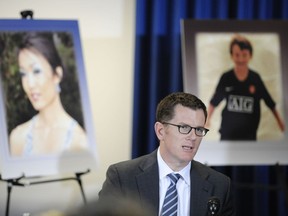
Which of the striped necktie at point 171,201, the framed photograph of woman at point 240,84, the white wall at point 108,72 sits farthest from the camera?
the white wall at point 108,72

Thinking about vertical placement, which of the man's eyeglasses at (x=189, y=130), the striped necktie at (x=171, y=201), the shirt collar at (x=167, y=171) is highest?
the man's eyeglasses at (x=189, y=130)

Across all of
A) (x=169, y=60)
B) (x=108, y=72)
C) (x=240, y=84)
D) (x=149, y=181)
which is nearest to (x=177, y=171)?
(x=149, y=181)

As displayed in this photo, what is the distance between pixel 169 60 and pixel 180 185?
183 centimetres

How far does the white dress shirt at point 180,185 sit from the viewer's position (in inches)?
96.2

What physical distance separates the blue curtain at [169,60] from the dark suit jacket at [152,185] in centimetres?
154

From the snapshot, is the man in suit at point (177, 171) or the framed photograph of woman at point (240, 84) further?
the framed photograph of woman at point (240, 84)

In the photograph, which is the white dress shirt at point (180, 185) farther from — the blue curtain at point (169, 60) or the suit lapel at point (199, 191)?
the blue curtain at point (169, 60)

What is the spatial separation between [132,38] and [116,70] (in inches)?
11.9

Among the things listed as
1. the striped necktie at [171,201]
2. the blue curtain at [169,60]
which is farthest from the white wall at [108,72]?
the striped necktie at [171,201]

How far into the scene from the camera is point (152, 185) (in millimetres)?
2473

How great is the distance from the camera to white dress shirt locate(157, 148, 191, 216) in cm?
244

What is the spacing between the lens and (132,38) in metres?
4.27

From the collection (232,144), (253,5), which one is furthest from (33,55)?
(253,5)

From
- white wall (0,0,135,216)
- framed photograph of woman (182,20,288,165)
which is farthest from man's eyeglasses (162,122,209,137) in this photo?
white wall (0,0,135,216)
